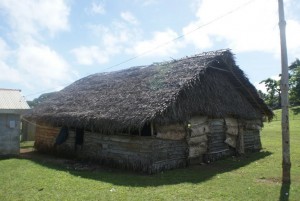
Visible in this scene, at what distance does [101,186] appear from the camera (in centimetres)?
980

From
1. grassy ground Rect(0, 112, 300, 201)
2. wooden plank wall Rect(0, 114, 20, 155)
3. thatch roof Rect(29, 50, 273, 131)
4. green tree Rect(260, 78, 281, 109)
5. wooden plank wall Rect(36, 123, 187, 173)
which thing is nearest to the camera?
grassy ground Rect(0, 112, 300, 201)

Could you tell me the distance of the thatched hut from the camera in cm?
1232

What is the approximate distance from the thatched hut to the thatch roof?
32 mm

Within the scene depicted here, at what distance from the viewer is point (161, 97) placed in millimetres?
12336

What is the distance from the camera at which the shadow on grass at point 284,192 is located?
28.1 feet

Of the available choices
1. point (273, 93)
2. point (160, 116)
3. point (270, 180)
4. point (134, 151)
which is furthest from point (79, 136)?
point (273, 93)

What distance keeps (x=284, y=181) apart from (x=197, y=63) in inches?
252

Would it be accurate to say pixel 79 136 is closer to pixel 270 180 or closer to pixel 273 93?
pixel 270 180

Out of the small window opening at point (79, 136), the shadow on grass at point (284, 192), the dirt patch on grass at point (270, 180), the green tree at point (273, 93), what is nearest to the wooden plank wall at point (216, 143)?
the dirt patch on grass at point (270, 180)

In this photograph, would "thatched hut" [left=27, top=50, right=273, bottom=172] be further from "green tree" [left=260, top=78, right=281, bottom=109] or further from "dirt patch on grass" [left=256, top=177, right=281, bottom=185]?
"green tree" [left=260, top=78, right=281, bottom=109]

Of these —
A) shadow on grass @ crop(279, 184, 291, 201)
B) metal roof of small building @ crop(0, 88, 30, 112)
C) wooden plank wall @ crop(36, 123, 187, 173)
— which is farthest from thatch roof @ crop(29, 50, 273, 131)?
shadow on grass @ crop(279, 184, 291, 201)

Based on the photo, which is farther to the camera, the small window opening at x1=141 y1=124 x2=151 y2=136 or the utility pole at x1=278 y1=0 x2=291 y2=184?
the small window opening at x1=141 y1=124 x2=151 y2=136

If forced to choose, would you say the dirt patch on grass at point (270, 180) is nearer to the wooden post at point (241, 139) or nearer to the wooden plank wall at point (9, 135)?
the wooden post at point (241, 139)

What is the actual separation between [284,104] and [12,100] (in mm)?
12655
